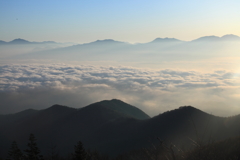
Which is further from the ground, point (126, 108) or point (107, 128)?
point (107, 128)

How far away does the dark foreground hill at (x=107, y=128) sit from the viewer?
82.1 meters

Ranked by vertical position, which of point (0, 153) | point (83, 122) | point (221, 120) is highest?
point (221, 120)

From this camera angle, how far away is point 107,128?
10744 centimetres

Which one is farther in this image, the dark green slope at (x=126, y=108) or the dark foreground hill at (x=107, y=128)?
the dark green slope at (x=126, y=108)

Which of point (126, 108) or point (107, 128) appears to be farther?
point (126, 108)

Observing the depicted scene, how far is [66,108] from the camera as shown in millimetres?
138750

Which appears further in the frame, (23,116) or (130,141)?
(23,116)

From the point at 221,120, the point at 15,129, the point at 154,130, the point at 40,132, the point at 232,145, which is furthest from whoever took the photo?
the point at 15,129

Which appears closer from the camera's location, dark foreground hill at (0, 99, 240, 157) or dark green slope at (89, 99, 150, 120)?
dark foreground hill at (0, 99, 240, 157)

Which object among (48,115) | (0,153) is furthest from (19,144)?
(48,115)

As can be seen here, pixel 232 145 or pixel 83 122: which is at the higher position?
pixel 232 145

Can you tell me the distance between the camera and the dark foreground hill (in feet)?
269

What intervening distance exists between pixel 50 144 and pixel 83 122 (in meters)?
21.6

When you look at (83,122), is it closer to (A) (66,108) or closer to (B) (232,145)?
(A) (66,108)
